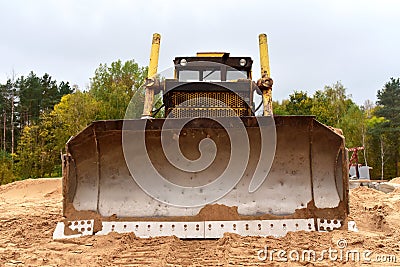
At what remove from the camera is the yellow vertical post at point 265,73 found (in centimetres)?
526

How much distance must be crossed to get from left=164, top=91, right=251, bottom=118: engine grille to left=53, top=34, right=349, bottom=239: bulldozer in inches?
37.2

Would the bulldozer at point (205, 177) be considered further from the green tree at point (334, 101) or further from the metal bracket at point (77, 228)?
the green tree at point (334, 101)

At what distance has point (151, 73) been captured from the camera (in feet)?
18.4

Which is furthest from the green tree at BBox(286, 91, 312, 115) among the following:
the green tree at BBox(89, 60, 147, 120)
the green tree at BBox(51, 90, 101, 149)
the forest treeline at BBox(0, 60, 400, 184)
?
the green tree at BBox(51, 90, 101, 149)

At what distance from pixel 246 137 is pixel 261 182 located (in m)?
0.47

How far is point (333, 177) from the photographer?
4.07 m

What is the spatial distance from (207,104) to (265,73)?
1.07m

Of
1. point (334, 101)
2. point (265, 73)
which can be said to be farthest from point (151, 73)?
point (334, 101)

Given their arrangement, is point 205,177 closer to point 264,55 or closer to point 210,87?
point 210,87

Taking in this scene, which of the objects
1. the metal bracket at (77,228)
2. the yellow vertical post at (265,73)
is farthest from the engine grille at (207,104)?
the metal bracket at (77,228)

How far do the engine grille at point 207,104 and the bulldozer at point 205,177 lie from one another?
944 mm

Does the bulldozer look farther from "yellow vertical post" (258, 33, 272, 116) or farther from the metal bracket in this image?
"yellow vertical post" (258, 33, 272, 116)

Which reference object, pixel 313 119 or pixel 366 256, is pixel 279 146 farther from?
pixel 366 256

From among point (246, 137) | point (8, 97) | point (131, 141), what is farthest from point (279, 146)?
point (8, 97)
